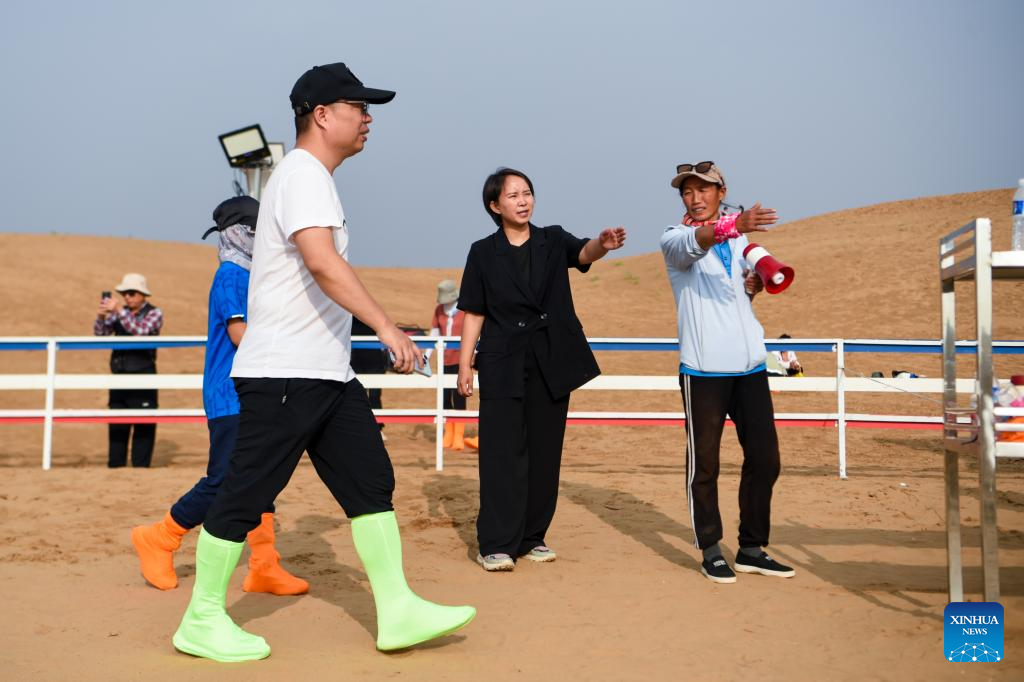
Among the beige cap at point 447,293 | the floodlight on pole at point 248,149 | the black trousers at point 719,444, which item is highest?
the floodlight on pole at point 248,149

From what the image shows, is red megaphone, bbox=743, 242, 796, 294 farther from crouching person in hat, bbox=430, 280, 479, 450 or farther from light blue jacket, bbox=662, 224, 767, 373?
crouching person in hat, bbox=430, 280, 479, 450

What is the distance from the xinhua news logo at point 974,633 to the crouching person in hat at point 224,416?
290 cm

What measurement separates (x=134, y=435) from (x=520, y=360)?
241 inches

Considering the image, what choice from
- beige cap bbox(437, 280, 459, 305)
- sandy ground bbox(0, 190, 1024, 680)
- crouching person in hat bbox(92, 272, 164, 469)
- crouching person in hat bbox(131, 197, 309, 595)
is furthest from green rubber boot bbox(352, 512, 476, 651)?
beige cap bbox(437, 280, 459, 305)

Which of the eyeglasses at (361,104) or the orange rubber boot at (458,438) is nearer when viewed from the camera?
the eyeglasses at (361,104)

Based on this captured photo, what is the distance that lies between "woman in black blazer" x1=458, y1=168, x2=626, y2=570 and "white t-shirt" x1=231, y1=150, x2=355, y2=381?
2.00 meters

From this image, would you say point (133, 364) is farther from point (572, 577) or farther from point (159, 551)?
point (572, 577)

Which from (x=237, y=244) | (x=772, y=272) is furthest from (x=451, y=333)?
(x=772, y=272)

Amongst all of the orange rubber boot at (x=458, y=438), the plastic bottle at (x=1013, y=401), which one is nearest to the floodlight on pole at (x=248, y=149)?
the orange rubber boot at (x=458, y=438)

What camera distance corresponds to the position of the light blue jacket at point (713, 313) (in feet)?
17.2

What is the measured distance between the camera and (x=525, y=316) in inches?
232

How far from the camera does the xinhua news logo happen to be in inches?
151

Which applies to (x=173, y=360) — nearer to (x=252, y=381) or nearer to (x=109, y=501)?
(x=109, y=501)

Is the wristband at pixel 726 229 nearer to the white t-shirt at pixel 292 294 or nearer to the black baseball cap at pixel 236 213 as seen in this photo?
the white t-shirt at pixel 292 294
